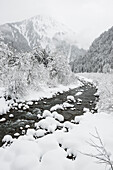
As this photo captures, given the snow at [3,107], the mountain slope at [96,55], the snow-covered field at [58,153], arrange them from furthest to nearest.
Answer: the mountain slope at [96,55], the snow at [3,107], the snow-covered field at [58,153]

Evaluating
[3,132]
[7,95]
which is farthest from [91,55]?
[3,132]

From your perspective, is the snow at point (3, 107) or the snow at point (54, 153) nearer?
the snow at point (54, 153)

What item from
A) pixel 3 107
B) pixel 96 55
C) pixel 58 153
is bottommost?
pixel 3 107

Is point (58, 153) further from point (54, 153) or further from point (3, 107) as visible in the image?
point (3, 107)

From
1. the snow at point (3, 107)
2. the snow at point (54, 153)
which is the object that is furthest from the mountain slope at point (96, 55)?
the snow at point (54, 153)

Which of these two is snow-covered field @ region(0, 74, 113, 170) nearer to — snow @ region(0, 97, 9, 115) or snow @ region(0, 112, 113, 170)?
snow @ region(0, 112, 113, 170)

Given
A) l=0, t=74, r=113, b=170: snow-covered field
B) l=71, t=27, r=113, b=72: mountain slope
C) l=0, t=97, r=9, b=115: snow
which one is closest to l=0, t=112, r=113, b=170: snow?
l=0, t=74, r=113, b=170: snow-covered field

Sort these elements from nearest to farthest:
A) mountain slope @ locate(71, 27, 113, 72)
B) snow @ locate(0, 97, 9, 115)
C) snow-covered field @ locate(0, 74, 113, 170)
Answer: snow-covered field @ locate(0, 74, 113, 170) < snow @ locate(0, 97, 9, 115) < mountain slope @ locate(71, 27, 113, 72)

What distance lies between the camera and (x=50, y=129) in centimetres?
1027

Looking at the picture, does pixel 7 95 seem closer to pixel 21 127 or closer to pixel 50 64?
pixel 21 127

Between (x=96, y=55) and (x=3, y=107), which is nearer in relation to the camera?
(x=3, y=107)

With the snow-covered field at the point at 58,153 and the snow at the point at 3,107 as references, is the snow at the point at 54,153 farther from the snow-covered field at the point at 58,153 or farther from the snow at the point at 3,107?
the snow at the point at 3,107

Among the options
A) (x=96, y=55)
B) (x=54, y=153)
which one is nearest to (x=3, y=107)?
(x=54, y=153)

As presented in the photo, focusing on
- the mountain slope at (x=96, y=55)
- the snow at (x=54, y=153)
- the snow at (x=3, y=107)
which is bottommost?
the snow at (x=3, y=107)
